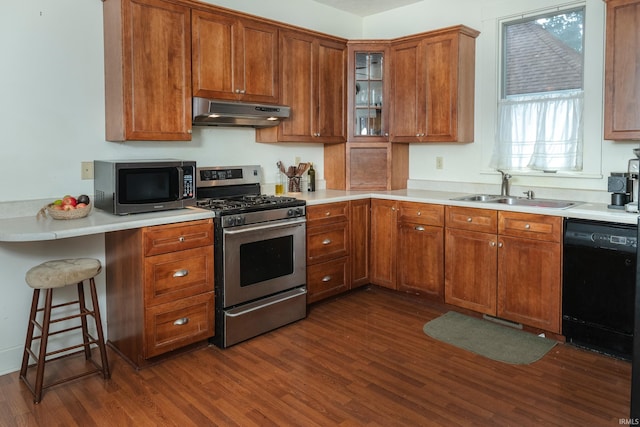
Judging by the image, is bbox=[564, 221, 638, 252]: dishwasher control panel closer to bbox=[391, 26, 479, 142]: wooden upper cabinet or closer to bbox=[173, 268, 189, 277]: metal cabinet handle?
bbox=[391, 26, 479, 142]: wooden upper cabinet

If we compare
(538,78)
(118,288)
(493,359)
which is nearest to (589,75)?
(538,78)

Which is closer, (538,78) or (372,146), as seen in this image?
(538,78)

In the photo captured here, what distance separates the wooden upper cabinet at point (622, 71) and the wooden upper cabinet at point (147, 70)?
2.75 meters

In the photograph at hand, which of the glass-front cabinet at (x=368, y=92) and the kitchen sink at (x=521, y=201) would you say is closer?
the kitchen sink at (x=521, y=201)

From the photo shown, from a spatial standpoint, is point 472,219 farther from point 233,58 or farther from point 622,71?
point 233,58

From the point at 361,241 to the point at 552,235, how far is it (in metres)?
1.61

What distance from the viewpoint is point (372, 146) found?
4539 mm

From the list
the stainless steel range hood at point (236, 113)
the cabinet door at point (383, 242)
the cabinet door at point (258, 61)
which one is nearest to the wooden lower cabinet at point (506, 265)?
the cabinet door at point (383, 242)

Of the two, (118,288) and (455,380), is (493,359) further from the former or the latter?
(118,288)

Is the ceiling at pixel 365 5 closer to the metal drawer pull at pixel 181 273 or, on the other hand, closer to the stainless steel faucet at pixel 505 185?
the stainless steel faucet at pixel 505 185

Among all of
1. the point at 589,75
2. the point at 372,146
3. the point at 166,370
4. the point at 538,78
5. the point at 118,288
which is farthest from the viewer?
the point at 372,146

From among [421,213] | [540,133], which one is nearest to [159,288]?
[421,213]

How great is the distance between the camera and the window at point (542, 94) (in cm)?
362

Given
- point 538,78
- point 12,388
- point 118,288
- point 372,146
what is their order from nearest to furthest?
point 12,388, point 118,288, point 538,78, point 372,146
